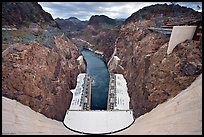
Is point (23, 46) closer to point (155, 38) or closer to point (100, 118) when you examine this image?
point (100, 118)

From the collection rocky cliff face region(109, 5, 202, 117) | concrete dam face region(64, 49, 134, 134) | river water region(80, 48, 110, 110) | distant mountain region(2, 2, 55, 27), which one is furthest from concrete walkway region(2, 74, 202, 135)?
distant mountain region(2, 2, 55, 27)

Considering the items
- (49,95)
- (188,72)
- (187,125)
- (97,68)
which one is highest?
(188,72)

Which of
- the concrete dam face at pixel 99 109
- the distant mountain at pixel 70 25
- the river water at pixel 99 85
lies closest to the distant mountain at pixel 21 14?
the concrete dam face at pixel 99 109

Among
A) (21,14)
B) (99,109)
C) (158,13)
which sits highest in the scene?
(158,13)

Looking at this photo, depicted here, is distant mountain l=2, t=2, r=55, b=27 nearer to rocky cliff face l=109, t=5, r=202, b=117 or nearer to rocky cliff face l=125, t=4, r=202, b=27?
rocky cliff face l=109, t=5, r=202, b=117

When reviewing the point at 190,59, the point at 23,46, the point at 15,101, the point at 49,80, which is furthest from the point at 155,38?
the point at 15,101

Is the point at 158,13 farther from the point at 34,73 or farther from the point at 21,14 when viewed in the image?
the point at 34,73

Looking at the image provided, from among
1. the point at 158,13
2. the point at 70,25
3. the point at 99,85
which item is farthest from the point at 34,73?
the point at 70,25
